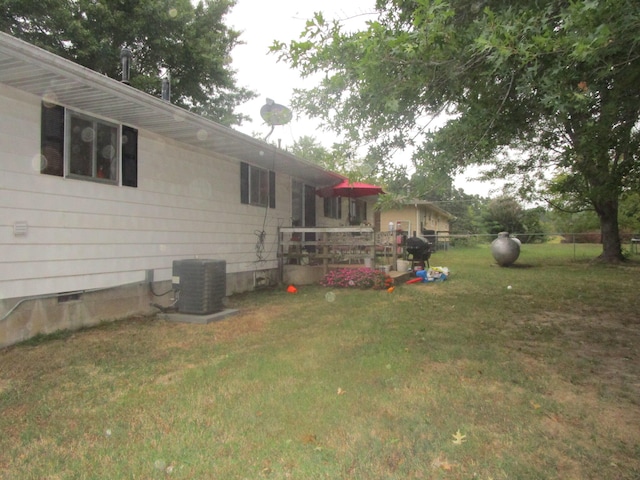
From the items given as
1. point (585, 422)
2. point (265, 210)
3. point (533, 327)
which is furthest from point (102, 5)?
point (585, 422)

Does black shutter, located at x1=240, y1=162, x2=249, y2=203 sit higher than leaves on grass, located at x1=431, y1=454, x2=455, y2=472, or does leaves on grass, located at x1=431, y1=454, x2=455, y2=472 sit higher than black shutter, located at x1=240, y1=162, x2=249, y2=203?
black shutter, located at x1=240, y1=162, x2=249, y2=203

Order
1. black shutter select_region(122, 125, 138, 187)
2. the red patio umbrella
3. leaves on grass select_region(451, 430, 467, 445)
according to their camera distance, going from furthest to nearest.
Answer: the red patio umbrella, black shutter select_region(122, 125, 138, 187), leaves on grass select_region(451, 430, 467, 445)

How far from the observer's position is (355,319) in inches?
231

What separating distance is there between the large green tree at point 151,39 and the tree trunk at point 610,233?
1489 centimetres

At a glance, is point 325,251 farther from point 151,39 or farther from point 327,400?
point 151,39

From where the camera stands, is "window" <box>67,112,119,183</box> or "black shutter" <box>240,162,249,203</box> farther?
"black shutter" <box>240,162,249,203</box>

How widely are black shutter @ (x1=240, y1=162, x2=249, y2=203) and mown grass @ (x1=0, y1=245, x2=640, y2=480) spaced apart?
350 cm

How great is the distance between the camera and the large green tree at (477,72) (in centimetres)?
286

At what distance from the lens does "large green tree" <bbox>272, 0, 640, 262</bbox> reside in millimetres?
2863

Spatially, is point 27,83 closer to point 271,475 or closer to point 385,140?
point 385,140

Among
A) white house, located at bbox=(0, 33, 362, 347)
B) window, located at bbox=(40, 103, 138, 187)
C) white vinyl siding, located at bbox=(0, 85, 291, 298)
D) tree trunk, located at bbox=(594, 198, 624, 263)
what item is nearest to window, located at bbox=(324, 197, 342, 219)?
white vinyl siding, located at bbox=(0, 85, 291, 298)

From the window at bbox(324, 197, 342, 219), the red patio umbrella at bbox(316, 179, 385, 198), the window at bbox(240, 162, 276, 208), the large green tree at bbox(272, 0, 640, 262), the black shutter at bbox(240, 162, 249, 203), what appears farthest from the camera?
the window at bbox(324, 197, 342, 219)

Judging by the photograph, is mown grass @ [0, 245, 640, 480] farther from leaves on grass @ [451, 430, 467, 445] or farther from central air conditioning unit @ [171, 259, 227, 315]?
central air conditioning unit @ [171, 259, 227, 315]

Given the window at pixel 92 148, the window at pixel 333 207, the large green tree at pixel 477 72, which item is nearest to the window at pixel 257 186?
the window at pixel 92 148
